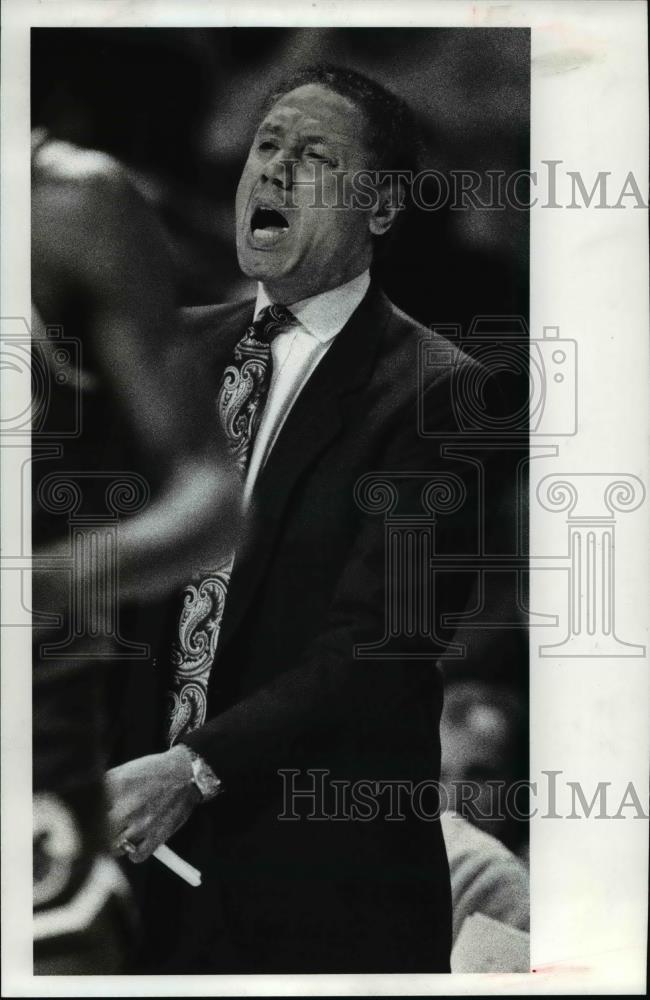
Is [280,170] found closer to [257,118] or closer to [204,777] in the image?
[257,118]

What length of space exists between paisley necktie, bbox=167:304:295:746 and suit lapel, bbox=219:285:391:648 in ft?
0.09

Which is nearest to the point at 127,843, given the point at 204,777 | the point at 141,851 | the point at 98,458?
the point at 141,851

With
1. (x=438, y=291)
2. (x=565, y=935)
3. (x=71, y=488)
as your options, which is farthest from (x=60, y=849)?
(x=438, y=291)

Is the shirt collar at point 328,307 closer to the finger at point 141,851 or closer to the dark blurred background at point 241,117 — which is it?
the dark blurred background at point 241,117

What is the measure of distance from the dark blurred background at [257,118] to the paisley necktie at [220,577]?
0.29 feet

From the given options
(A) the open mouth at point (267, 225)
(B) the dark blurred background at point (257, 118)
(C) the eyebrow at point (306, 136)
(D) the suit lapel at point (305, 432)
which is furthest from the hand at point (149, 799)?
(C) the eyebrow at point (306, 136)

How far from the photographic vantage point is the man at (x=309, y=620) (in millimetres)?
1614

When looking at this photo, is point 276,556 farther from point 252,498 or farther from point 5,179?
point 5,179

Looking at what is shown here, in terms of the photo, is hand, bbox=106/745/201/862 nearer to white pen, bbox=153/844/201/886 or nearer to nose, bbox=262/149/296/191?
white pen, bbox=153/844/201/886

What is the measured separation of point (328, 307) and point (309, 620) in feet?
1.73

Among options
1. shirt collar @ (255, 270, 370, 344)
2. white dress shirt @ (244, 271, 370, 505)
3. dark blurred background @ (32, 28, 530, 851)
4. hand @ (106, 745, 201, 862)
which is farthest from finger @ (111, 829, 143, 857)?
shirt collar @ (255, 270, 370, 344)

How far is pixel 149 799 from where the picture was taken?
1.64m

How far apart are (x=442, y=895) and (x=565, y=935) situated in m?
0.23

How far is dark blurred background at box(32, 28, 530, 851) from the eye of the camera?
5.36 ft
